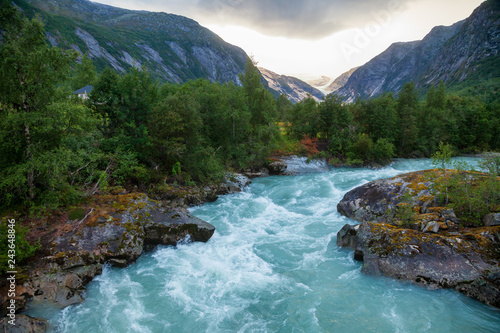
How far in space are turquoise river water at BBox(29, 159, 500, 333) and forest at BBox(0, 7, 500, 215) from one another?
6038 millimetres

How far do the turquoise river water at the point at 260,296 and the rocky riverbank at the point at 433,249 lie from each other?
0.46m

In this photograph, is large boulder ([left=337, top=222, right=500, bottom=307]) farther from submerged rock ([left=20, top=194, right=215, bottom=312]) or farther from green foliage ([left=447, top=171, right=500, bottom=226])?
submerged rock ([left=20, top=194, right=215, bottom=312])

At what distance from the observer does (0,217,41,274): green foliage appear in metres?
8.49

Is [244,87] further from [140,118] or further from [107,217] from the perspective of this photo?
[107,217]

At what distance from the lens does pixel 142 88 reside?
73.0 ft

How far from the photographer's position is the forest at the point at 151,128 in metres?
10.9

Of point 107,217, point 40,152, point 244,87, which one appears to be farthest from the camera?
point 244,87

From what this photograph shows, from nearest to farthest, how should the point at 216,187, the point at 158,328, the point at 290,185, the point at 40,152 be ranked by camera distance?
1. the point at 158,328
2. the point at 40,152
3. the point at 216,187
4. the point at 290,185

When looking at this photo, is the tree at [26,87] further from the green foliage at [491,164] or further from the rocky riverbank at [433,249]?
the green foliage at [491,164]

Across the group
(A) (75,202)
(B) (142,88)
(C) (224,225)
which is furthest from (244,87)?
(A) (75,202)

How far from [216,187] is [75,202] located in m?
12.4

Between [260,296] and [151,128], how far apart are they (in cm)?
1780

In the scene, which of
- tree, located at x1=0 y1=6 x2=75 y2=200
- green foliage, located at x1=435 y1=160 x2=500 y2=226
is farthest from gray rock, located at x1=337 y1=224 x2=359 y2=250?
tree, located at x1=0 y1=6 x2=75 y2=200

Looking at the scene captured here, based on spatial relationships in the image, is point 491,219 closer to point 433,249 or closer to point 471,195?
point 471,195
